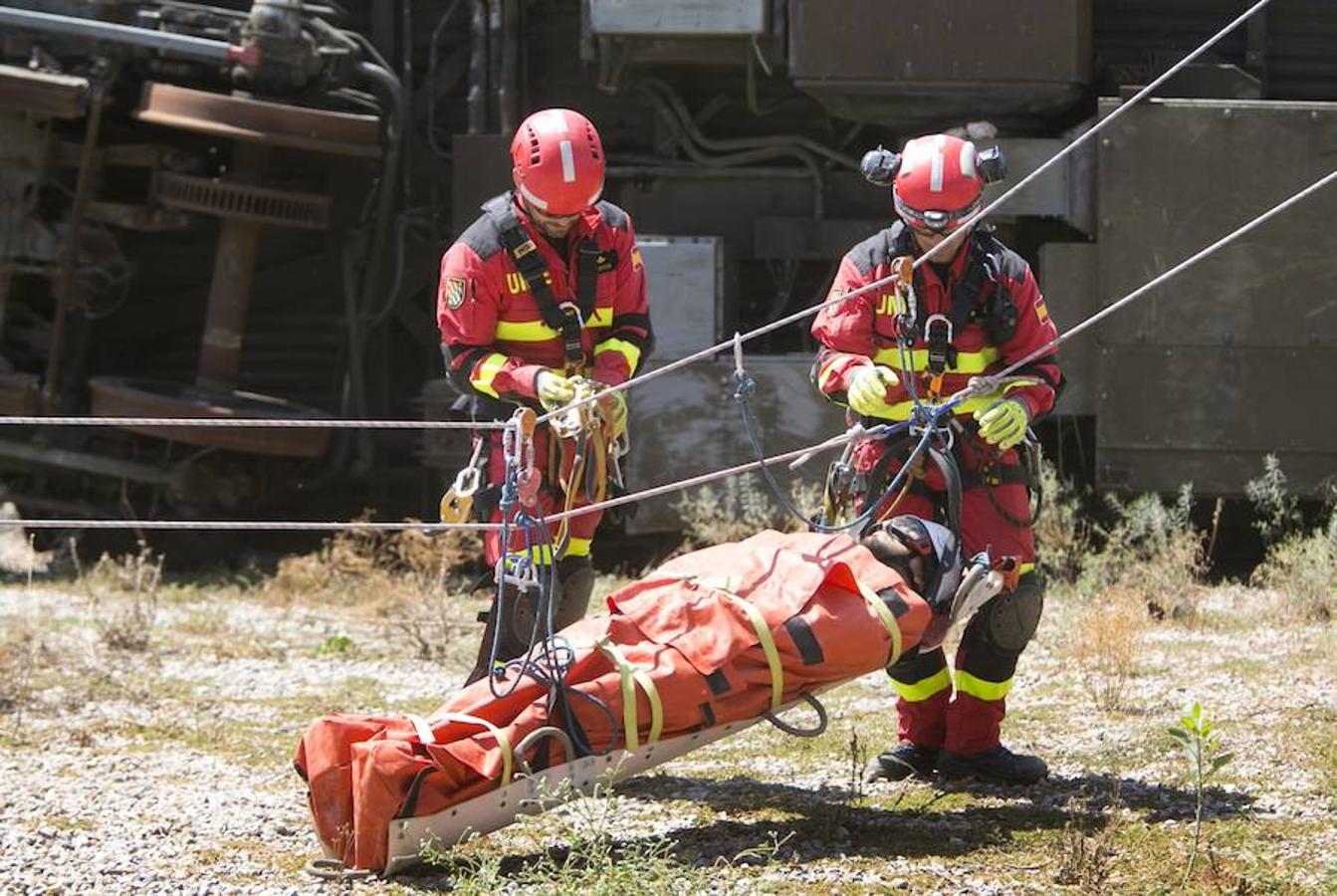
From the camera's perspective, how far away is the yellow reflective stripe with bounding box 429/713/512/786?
5273 mm

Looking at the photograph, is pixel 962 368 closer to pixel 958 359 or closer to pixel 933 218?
pixel 958 359

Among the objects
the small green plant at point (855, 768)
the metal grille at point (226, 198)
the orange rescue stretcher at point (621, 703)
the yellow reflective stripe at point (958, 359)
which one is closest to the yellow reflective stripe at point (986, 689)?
the small green plant at point (855, 768)

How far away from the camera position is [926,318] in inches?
243

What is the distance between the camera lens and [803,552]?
18.5ft

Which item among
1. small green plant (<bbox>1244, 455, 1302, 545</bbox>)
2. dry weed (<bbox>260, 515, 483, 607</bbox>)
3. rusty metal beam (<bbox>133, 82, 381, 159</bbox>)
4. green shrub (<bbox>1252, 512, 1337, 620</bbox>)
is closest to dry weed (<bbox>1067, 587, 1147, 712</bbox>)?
green shrub (<bbox>1252, 512, 1337, 620</bbox>)

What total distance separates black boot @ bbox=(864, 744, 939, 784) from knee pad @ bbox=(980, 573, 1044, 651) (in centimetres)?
48

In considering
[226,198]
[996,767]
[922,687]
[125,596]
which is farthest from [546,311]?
[226,198]

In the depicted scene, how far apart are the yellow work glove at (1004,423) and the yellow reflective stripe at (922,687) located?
34.0 inches

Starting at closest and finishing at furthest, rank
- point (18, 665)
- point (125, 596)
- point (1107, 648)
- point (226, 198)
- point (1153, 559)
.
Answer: point (1107, 648) → point (18, 665) → point (1153, 559) → point (125, 596) → point (226, 198)

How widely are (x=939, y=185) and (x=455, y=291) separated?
153 cm

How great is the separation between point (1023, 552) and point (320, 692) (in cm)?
323

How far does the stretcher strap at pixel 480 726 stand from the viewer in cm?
527

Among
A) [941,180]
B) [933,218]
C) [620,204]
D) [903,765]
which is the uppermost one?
[620,204]

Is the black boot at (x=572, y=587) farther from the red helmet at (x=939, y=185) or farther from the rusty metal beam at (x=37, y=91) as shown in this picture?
the rusty metal beam at (x=37, y=91)
